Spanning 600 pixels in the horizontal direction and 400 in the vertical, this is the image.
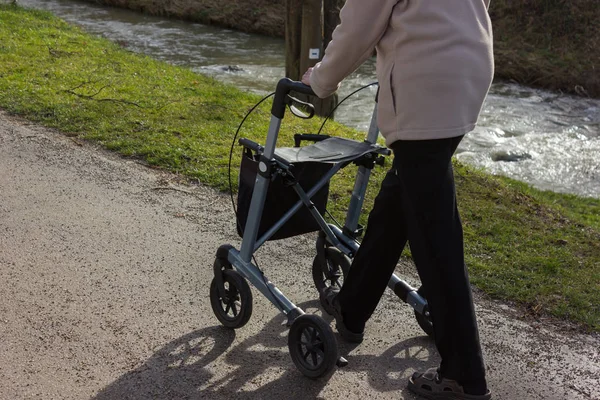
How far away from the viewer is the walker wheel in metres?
2.98

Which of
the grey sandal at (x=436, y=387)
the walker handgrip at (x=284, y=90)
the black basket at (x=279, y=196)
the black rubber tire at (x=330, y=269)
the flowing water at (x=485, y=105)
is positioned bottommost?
the flowing water at (x=485, y=105)

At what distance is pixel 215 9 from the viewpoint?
1850 centimetres

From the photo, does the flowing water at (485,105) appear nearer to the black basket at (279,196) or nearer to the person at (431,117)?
the black basket at (279,196)

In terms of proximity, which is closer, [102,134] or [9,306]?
[9,306]

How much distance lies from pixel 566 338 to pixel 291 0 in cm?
559

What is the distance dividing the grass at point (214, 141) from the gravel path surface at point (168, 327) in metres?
0.46

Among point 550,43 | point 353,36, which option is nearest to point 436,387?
point 353,36

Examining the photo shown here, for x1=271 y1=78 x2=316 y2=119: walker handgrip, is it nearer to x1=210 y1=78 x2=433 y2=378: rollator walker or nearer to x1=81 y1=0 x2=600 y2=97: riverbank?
x1=210 y1=78 x2=433 y2=378: rollator walker

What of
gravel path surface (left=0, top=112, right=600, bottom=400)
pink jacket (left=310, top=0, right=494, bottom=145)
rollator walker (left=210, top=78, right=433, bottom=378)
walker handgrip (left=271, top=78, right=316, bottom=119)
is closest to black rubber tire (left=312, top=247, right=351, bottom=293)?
rollator walker (left=210, top=78, right=433, bottom=378)

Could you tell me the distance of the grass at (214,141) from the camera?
4191 millimetres

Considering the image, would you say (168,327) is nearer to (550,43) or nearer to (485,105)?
(485,105)

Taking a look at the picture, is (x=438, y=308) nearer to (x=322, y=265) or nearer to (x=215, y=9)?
(x=322, y=265)

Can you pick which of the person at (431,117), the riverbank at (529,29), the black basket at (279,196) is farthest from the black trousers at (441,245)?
the riverbank at (529,29)

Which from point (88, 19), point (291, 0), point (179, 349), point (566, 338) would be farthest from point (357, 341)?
point (88, 19)
